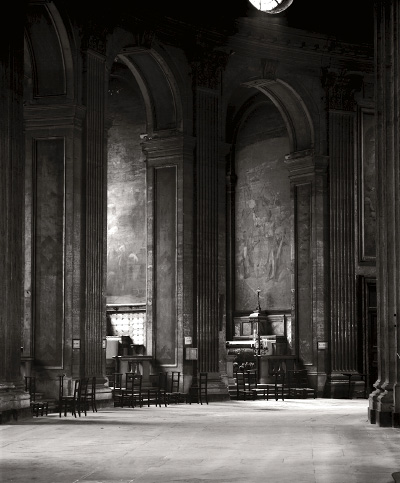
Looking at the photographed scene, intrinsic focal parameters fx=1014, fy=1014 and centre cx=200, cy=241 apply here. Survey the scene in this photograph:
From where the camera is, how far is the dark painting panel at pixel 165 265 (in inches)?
1155

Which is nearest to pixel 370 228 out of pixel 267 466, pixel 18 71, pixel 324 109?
pixel 324 109

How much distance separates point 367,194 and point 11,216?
593 inches

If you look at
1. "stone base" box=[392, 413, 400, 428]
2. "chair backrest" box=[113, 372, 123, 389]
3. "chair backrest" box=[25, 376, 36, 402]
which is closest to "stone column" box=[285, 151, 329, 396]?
"chair backrest" box=[113, 372, 123, 389]

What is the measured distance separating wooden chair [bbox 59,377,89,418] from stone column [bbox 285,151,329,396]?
31.2 feet

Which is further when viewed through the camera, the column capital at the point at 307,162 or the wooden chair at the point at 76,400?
the column capital at the point at 307,162

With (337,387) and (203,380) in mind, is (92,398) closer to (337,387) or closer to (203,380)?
(203,380)

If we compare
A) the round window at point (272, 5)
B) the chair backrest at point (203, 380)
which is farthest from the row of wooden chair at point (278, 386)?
the round window at point (272, 5)

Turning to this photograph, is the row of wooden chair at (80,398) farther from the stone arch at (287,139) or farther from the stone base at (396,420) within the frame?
the stone arch at (287,139)

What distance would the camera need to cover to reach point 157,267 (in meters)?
29.9

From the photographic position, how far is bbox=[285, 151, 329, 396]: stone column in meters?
31.8

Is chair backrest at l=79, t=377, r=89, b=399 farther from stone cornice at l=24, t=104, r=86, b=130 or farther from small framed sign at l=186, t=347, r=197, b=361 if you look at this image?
stone cornice at l=24, t=104, r=86, b=130

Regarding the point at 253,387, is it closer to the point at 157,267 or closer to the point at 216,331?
the point at 216,331

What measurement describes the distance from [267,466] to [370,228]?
66.8ft

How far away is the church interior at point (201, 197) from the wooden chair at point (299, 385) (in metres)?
0.37
